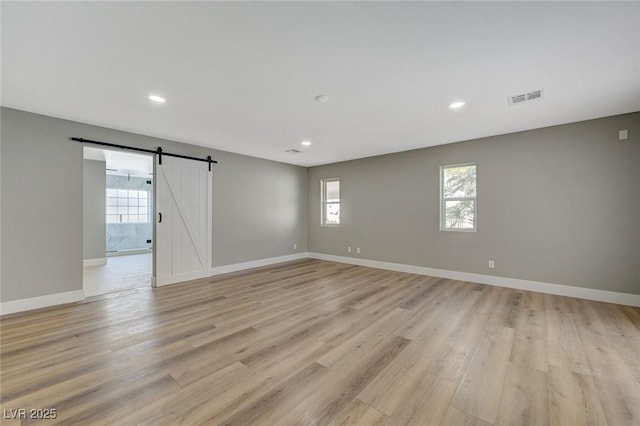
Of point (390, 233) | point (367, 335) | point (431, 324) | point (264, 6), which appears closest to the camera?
point (264, 6)

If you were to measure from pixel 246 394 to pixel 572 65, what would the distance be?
12.5 ft

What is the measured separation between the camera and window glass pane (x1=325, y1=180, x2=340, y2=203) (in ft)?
22.6

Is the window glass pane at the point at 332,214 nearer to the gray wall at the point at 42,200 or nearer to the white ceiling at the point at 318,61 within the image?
the white ceiling at the point at 318,61

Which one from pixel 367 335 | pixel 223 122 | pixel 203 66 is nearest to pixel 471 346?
pixel 367 335

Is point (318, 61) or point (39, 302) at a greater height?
point (318, 61)

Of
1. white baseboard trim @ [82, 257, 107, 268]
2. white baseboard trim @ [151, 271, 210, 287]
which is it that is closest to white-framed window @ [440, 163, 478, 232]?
white baseboard trim @ [151, 271, 210, 287]

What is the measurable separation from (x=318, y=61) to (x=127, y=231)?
28.8 ft

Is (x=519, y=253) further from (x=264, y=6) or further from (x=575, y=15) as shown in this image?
(x=264, y=6)

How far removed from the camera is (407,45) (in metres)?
2.04

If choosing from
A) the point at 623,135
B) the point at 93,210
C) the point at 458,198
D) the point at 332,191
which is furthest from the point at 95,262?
the point at 623,135

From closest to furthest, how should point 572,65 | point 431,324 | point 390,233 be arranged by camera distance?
1. point 572,65
2. point 431,324
3. point 390,233

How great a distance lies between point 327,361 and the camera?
7.08 feet

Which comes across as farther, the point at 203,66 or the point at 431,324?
the point at 431,324

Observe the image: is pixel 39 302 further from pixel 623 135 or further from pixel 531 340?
pixel 623 135
